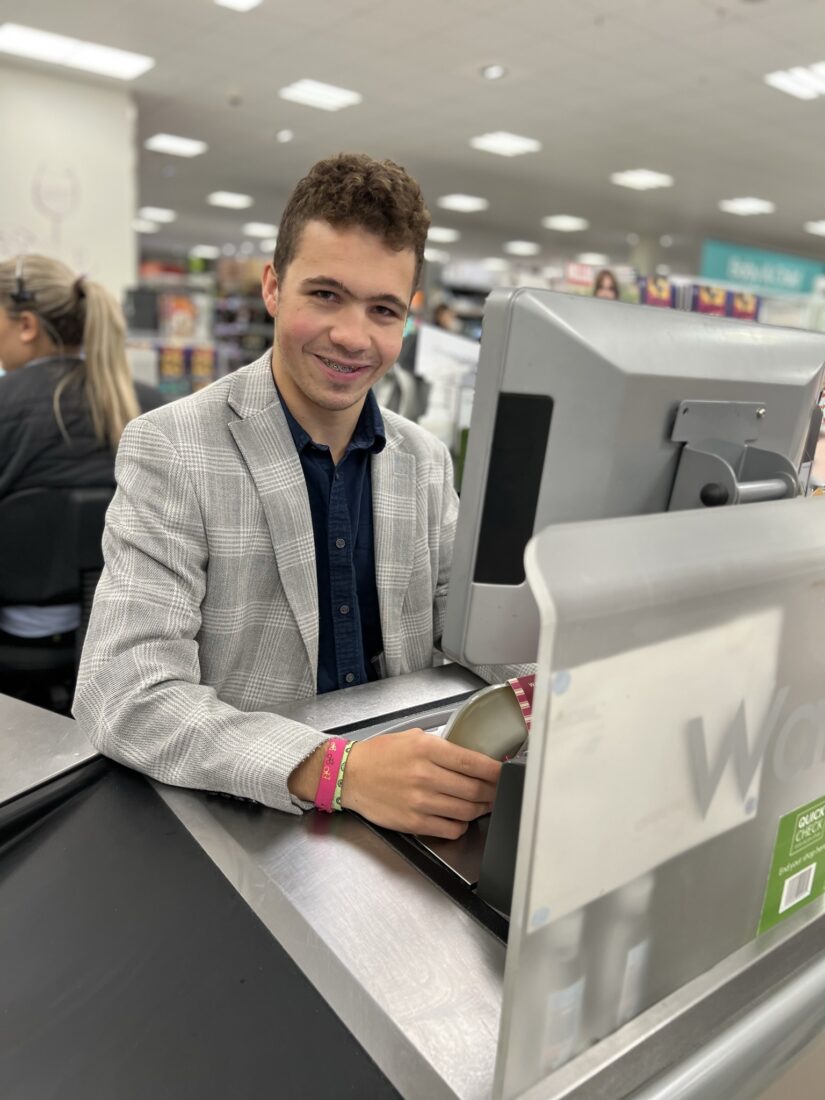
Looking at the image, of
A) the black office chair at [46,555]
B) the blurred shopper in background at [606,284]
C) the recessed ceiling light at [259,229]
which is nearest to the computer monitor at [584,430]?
the black office chair at [46,555]

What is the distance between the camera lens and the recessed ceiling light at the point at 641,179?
8250mm

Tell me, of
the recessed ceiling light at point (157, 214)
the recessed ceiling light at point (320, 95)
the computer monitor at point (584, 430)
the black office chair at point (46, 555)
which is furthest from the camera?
the recessed ceiling light at point (157, 214)

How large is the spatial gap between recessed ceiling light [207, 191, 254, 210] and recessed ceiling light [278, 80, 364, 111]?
5.18 metres

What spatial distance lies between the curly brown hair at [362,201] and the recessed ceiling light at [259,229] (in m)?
13.9

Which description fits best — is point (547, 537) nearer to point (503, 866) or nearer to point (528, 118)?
point (503, 866)

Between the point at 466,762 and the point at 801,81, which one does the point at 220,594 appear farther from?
the point at 801,81

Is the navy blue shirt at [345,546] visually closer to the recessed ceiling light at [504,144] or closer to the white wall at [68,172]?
the white wall at [68,172]

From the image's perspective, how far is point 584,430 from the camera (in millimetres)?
598

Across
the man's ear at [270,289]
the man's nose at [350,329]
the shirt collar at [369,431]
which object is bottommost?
the shirt collar at [369,431]

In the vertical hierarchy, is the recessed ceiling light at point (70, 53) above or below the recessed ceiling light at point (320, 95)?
below

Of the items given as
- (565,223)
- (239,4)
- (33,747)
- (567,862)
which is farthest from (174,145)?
(567,862)

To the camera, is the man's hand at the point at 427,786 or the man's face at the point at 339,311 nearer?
the man's hand at the point at 427,786

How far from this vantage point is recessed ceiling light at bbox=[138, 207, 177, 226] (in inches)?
533

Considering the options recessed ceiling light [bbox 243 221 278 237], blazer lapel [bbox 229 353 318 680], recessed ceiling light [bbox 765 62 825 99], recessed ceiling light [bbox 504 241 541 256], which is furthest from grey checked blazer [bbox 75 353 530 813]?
recessed ceiling light [bbox 504 241 541 256]
